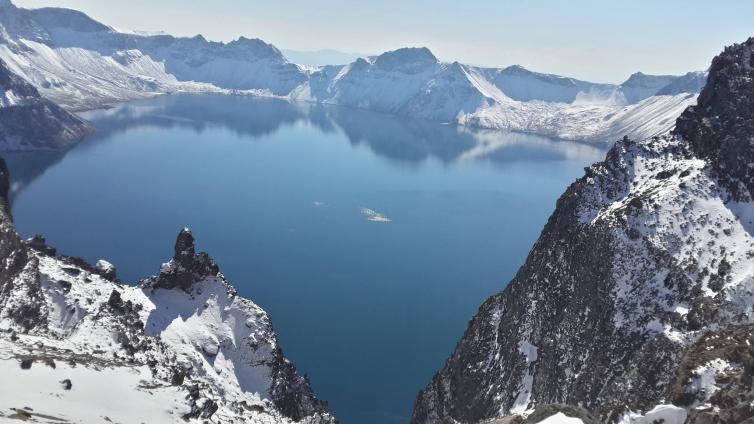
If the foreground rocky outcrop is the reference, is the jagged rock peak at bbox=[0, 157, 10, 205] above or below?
above

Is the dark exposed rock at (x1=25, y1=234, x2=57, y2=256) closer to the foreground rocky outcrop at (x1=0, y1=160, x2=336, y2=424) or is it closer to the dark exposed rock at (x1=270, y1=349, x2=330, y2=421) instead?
the foreground rocky outcrop at (x1=0, y1=160, x2=336, y2=424)

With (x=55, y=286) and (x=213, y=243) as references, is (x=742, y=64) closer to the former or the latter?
(x=55, y=286)

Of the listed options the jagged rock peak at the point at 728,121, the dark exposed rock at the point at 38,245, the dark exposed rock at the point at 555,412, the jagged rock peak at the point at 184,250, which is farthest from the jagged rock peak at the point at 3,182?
the jagged rock peak at the point at 728,121

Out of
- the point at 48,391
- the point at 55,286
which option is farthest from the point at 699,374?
the point at 55,286

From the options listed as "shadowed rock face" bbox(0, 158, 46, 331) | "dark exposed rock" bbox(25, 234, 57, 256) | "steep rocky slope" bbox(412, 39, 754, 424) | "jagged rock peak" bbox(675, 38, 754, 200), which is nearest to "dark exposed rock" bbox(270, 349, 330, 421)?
"steep rocky slope" bbox(412, 39, 754, 424)

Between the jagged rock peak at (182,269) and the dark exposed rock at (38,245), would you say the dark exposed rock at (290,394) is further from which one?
the dark exposed rock at (38,245)

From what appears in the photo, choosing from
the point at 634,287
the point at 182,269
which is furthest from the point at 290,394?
the point at 634,287

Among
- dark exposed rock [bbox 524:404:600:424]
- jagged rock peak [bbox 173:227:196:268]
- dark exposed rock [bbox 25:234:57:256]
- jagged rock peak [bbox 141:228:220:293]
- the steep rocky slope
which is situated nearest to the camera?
dark exposed rock [bbox 524:404:600:424]
